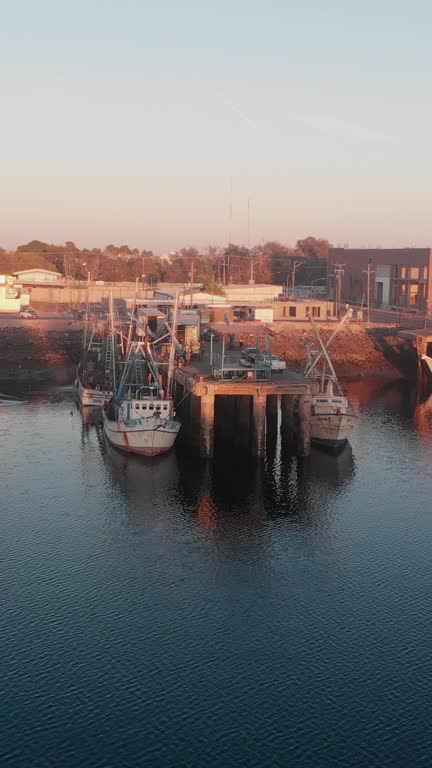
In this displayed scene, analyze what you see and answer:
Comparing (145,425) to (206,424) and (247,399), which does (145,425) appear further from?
(247,399)

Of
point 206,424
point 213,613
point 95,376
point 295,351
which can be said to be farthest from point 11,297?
point 213,613

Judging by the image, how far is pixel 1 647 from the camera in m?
33.1

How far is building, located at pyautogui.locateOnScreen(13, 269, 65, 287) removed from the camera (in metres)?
154

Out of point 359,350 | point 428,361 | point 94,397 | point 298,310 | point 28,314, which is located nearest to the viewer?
point 94,397

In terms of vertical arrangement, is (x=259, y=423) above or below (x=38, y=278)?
below

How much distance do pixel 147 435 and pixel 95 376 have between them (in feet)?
85.1

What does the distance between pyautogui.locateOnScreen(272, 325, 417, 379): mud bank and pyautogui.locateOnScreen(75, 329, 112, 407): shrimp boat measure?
20.9m

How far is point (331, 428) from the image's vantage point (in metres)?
62.1

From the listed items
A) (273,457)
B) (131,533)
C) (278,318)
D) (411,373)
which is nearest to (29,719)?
(131,533)

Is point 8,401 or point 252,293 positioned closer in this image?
point 8,401

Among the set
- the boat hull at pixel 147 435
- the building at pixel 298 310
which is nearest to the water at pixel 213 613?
the boat hull at pixel 147 435

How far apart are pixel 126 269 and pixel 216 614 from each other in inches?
6531

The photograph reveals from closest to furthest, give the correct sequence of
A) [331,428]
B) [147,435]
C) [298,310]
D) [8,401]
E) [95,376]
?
[147,435]
[331,428]
[8,401]
[95,376]
[298,310]

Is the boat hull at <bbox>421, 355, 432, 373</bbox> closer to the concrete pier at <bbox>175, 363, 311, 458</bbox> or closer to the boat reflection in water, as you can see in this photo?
the concrete pier at <bbox>175, 363, 311, 458</bbox>
